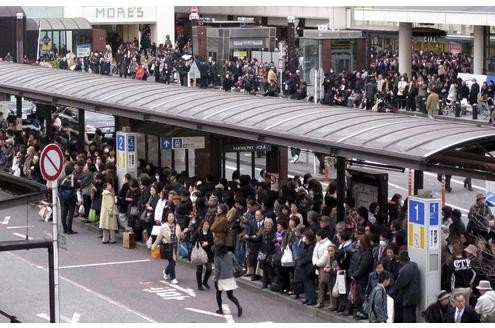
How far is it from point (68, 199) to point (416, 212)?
977 centimetres

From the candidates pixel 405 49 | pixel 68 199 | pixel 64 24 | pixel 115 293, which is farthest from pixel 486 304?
pixel 64 24

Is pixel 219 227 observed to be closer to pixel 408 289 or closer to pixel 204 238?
pixel 204 238

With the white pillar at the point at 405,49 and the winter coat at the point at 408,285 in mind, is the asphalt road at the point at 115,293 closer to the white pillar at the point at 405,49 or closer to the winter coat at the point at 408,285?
the winter coat at the point at 408,285

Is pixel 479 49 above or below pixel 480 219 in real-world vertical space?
above

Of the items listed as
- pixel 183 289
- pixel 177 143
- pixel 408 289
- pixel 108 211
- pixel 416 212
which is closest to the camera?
pixel 408 289

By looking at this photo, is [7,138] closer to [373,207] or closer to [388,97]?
[373,207]

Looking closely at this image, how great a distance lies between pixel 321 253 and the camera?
2005 centimetres

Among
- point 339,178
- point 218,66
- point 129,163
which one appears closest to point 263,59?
point 218,66

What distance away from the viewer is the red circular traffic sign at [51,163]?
19.2m

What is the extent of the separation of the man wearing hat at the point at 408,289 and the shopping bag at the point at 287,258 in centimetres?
249

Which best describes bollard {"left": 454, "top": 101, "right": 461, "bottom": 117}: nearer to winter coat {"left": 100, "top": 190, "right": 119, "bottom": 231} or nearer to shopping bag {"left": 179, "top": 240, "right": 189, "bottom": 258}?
winter coat {"left": 100, "top": 190, "right": 119, "bottom": 231}

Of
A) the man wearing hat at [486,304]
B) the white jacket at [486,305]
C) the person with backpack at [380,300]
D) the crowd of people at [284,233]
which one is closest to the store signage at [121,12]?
the crowd of people at [284,233]

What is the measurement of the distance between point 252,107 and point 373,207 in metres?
3.15

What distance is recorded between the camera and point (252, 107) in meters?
24.0
